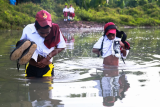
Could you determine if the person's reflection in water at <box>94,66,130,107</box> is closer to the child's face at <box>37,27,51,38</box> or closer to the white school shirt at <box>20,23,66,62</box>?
the white school shirt at <box>20,23,66,62</box>

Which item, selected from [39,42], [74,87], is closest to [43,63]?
[39,42]

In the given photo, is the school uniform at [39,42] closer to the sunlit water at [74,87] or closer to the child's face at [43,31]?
the child's face at [43,31]

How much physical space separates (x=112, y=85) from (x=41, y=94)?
129 centimetres

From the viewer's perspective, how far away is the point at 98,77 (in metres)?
5.47

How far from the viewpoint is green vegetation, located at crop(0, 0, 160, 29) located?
23.6 metres

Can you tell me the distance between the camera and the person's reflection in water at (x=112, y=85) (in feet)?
12.9

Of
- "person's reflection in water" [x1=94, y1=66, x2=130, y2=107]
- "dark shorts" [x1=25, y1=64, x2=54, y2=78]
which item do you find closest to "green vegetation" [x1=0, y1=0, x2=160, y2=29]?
"person's reflection in water" [x1=94, y1=66, x2=130, y2=107]

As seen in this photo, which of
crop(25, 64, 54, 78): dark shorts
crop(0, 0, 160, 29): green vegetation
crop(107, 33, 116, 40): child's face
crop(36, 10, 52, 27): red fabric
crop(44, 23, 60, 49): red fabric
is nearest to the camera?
crop(36, 10, 52, 27): red fabric

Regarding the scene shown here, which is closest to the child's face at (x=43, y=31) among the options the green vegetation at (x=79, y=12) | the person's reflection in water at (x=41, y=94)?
the person's reflection in water at (x=41, y=94)

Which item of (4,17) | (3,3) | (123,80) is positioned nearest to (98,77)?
(123,80)

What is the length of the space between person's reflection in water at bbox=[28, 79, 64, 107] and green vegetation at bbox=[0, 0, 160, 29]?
17979mm

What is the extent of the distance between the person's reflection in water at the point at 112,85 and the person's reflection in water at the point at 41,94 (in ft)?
2.43

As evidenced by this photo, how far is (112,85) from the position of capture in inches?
185

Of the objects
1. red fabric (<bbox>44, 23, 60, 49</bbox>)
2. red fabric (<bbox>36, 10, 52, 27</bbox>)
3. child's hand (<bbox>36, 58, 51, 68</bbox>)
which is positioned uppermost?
red fabric (<bbox>36, 10, 52, 27</bbox>)
